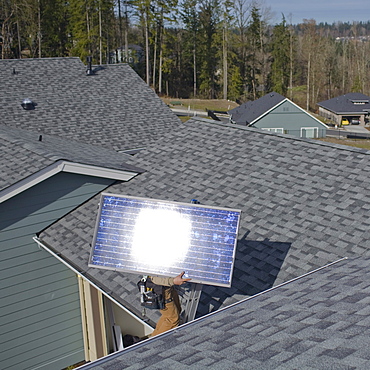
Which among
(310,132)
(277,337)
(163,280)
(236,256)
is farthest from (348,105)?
(277,337)

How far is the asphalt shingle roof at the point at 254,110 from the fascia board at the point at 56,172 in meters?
33.3

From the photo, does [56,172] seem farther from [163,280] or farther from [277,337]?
[277,337]

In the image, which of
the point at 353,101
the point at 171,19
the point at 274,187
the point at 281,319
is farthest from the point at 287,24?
the point at 281,319

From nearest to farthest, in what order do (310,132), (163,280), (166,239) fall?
(163,280) → (166,239) → (310,132)

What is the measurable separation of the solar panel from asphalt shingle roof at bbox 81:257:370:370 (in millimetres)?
688

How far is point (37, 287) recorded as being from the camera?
9562 mm

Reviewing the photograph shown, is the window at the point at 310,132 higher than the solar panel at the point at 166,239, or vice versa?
the solar panel at the point at 166,239

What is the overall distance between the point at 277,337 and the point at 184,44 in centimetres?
7064

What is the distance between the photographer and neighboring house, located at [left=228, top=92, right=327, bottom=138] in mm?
44344

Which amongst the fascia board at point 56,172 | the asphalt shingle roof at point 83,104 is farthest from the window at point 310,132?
the fascia board at point 56,172

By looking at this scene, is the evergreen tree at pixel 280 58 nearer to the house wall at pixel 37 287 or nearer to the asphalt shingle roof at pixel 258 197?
the asphalt shingle roof at pixel 258 197

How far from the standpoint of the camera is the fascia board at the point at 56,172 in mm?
8906

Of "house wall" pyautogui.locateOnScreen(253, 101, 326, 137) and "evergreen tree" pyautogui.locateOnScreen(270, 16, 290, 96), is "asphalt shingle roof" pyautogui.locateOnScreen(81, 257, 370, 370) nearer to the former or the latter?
"house wall" pyautogui.locateOnScreen(253, 101, 326, 137)

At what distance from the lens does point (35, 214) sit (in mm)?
9609
